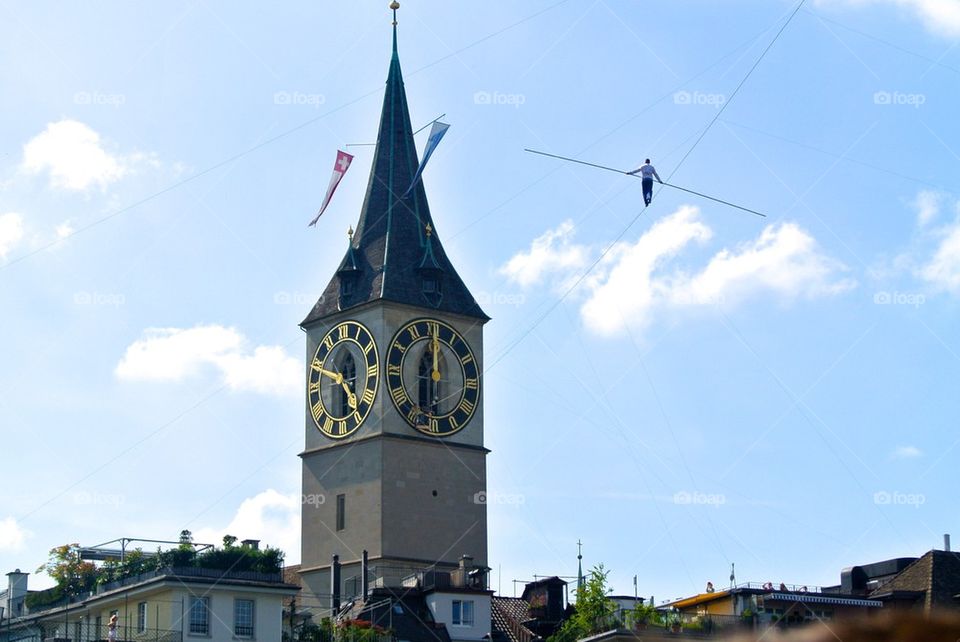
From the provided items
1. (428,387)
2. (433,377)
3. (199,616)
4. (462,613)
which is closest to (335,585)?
(462,613)

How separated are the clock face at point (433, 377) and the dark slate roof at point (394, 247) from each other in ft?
4.49

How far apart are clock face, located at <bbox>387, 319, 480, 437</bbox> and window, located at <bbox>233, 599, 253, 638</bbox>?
19.8 metres

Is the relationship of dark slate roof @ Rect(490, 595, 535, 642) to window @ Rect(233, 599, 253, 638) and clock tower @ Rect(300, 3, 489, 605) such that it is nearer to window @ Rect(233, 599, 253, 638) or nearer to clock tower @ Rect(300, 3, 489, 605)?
clock tower @ Rect(300, 3, 489, 605)

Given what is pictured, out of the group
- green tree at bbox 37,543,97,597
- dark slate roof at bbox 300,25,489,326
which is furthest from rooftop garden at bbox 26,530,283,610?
dark slate roof at bbox 300,25,489,326

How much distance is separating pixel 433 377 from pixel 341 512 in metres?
7.04

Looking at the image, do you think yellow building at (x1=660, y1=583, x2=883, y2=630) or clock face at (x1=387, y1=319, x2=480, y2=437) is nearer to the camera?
yellow building at (x1=660, y1=583, x2=883, y2=630)

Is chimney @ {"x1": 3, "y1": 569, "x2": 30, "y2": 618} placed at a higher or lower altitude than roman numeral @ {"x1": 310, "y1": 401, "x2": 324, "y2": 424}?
lower

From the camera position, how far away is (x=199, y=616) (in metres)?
56.6

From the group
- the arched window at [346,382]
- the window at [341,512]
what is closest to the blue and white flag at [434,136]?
the arched window at [346,382]

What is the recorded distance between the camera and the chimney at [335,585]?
71.6 m

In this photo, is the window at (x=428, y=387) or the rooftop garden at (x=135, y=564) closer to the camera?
the rooftop garden at (x=135, y=564)

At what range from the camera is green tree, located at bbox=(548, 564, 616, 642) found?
63094mm

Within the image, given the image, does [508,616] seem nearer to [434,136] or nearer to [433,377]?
[433,377]

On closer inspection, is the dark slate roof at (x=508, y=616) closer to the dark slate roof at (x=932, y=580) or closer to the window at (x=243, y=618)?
the dark slate roof at (x=932, y=580)
